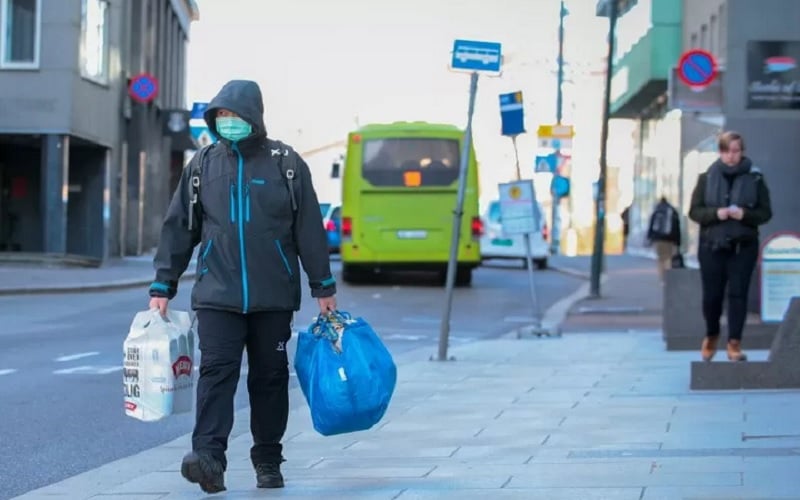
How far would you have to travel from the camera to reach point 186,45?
6291 cm

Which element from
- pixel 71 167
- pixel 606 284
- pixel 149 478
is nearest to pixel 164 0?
pixel 71 167

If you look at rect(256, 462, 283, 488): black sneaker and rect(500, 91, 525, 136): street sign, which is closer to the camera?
rect(256, 462, 283, 488): black sneaker

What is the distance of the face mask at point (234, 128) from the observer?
7055 millimetres

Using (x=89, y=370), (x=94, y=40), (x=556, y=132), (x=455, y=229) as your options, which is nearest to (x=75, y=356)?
(x=89, y=370)

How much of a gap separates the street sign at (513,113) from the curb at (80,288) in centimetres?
998

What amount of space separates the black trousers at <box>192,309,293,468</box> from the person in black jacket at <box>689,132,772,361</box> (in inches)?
212

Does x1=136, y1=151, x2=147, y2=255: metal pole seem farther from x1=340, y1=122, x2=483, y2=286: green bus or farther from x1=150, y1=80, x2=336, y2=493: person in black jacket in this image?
x1=150, y1=80, x2=336, y2=493: person in black jacket

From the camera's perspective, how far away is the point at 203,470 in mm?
6855

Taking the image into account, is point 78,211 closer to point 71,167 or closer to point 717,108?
point 71,167

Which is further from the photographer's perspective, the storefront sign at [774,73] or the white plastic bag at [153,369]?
the storefront sign at [774,73]

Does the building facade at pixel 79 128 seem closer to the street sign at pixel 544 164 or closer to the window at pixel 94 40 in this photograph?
the window at pixel 94 40

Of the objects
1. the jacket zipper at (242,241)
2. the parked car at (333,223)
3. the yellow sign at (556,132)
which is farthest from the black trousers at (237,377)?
the parked car at (333,223)

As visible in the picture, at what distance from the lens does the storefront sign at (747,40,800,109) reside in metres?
18.5

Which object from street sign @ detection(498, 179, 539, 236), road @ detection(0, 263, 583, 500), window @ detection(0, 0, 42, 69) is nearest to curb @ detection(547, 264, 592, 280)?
road @ detection(0, 263, 583, 500)
